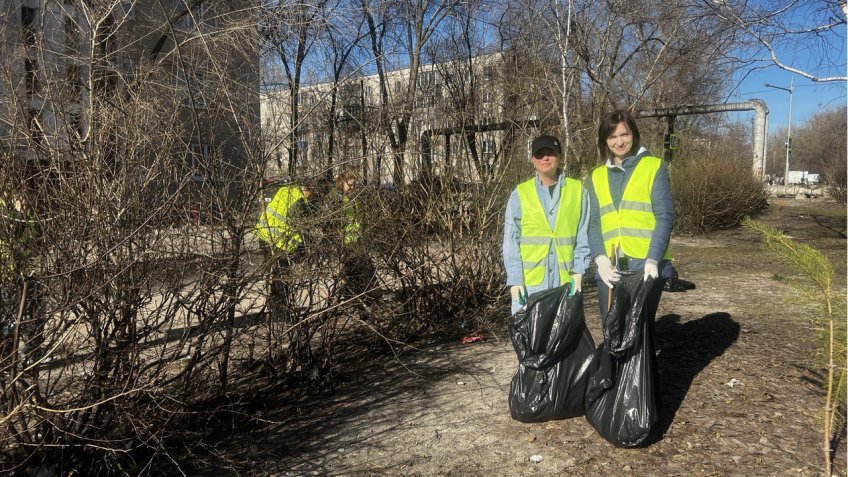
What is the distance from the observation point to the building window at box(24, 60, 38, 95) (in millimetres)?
3733

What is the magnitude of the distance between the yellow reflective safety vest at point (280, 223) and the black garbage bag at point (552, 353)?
1383 mm

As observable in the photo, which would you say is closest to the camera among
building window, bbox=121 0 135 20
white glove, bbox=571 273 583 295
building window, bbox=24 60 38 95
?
white glove, bbox=571 273 583 295

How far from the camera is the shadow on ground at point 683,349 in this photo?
351 centimetres

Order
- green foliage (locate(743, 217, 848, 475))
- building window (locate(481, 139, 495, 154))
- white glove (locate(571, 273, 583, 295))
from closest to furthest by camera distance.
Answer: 1. green foliage (locate(743, 217, 848, 475))
2. white glove (locate(571, 273, 583, 295))
3. building window (locate(481, 139, 495, 154))

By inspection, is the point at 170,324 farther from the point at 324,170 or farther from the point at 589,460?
the point at 589,460

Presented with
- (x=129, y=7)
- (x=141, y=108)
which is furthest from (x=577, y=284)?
(x=129, y=7)

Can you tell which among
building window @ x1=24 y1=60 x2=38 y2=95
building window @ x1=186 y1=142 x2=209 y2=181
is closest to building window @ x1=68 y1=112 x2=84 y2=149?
building window @ x1=24 y1=60 x2=38 y2=95

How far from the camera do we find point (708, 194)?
14.0 meters

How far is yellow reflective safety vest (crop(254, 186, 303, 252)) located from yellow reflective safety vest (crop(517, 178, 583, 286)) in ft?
4.48

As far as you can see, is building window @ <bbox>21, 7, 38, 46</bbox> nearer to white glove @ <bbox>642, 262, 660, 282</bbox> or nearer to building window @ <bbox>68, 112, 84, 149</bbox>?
building window @ <bbox>68, 112, 84, 149</bbox>

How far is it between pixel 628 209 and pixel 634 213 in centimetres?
4

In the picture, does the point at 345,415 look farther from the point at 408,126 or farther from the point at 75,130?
the point at 408,126

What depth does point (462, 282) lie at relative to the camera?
17.8 ft

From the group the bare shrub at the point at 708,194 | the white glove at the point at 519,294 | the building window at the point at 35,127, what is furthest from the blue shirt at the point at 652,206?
the bare shrub at the point at 708,194
